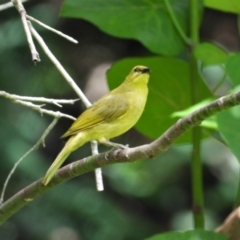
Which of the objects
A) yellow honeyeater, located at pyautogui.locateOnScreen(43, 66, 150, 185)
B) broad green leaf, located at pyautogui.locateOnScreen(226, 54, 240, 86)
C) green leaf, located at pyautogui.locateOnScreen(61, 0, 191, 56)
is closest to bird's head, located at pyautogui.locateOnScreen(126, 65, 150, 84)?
yellow honeyeater, located at pyautogui.locateOnScreen(43, 66, 150, 185)

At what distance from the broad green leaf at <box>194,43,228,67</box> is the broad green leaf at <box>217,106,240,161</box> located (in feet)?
0.66

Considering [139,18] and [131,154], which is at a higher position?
[139,18]

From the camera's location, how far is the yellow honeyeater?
163 centimetres

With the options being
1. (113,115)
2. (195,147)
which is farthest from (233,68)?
(113,115)

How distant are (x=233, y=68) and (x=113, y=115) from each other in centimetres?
34

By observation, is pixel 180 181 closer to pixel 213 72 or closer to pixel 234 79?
pixel 213 72

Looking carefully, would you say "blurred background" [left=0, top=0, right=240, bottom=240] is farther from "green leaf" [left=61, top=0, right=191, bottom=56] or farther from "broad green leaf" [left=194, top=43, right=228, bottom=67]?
"broad green leaf" [left=194, top=43, right=228, bottom=67]

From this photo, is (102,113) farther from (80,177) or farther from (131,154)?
(80,177)

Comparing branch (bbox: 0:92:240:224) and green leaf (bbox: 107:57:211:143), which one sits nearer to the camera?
branch (bbox: 0:92:240:224)

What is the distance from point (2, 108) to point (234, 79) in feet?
4.97

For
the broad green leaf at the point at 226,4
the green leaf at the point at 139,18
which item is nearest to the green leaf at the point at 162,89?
the green leaf at the point at 139,18

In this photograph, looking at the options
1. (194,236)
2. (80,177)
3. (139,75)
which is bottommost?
(80,177)

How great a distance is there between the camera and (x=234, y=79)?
5.08 ft

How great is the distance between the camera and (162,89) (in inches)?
71.0
